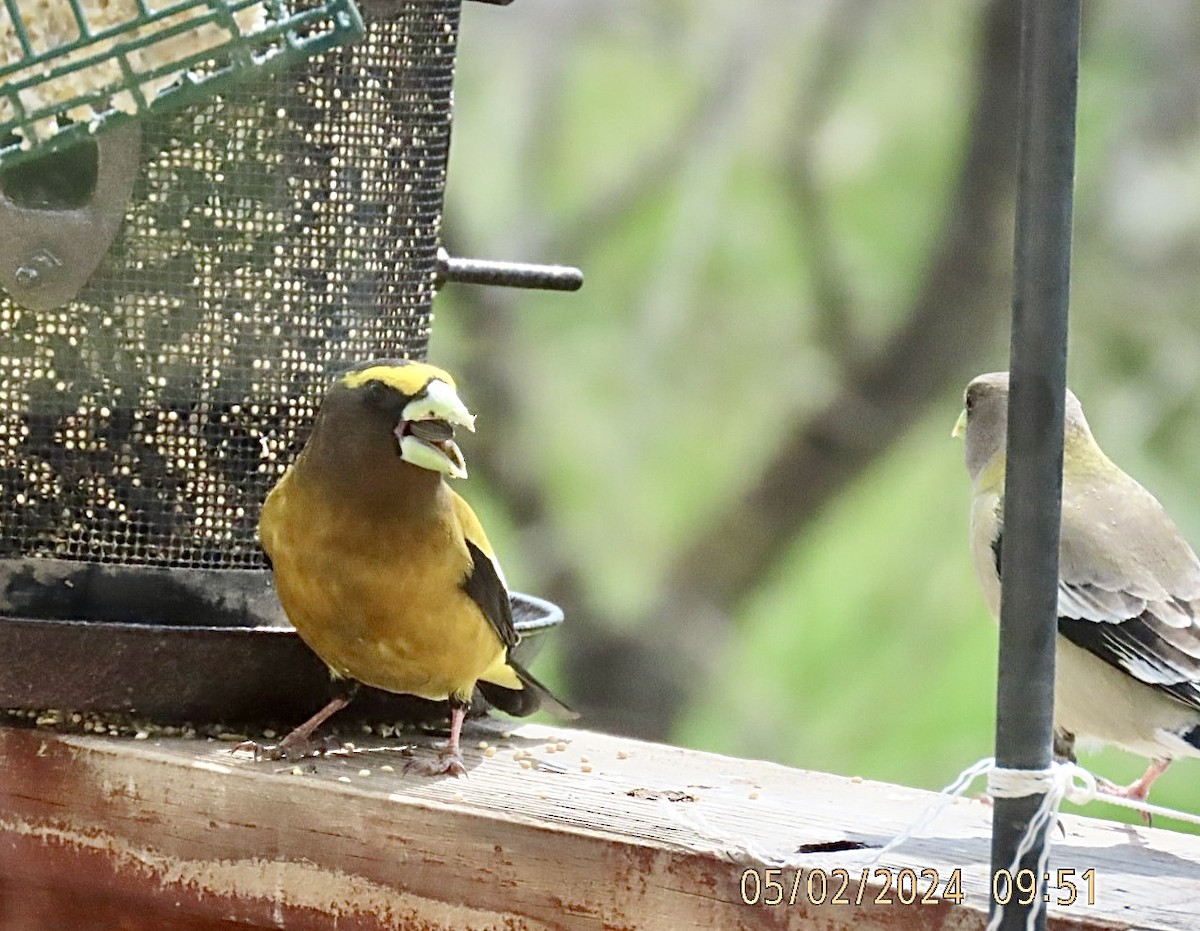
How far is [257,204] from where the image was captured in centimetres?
294

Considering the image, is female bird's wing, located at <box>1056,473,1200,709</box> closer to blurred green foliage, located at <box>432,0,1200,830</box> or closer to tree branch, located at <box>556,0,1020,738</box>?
blurred green foliage, located at <box>432,0,1200,830</box>

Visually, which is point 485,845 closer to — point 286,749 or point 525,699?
point 286,749

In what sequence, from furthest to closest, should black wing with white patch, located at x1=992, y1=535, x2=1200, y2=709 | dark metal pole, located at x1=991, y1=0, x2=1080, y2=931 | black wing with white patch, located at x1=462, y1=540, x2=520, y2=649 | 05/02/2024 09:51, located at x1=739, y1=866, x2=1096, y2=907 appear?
black wing with white patch, located at x1=992, y1=535, x2=1200, y2=709
black wing with white patch, located at x1=462, y1=540, x2=520, y2=649
05/02/2024 09:51, located at x1=739, y1=866, x2=1096, y2=907
dark metal pole, located at x1=991, y1=0, x2=1080, y2=931

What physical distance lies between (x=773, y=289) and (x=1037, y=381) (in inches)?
237

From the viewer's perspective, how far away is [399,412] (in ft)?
8.89

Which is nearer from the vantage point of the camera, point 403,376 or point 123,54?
point 123,54

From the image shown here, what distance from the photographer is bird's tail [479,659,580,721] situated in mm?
3123

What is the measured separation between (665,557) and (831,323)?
4.00 feet

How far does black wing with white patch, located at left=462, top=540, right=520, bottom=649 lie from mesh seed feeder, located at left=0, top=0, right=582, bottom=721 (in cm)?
26

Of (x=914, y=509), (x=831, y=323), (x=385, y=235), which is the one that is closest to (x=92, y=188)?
(x=385, y=235)

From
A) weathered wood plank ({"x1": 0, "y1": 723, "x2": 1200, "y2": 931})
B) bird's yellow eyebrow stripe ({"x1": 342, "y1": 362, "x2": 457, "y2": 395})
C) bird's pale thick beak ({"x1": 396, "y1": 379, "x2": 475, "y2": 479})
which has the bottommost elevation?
weathered wood plank ({"x1": 0, "y1": 723, "x2": 1200, "y2": 931})

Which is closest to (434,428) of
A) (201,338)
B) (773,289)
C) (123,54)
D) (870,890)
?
(201,338)

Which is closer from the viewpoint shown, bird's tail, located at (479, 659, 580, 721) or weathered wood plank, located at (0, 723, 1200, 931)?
weathered wood plank, located at (0, 723, 1200, 931)

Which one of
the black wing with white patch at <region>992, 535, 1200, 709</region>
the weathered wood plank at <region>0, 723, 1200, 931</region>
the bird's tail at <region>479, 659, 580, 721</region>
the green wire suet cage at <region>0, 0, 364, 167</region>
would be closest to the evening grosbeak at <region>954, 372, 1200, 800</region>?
the black wing with white patch at <region>992, 535, 1200, 709</region>
